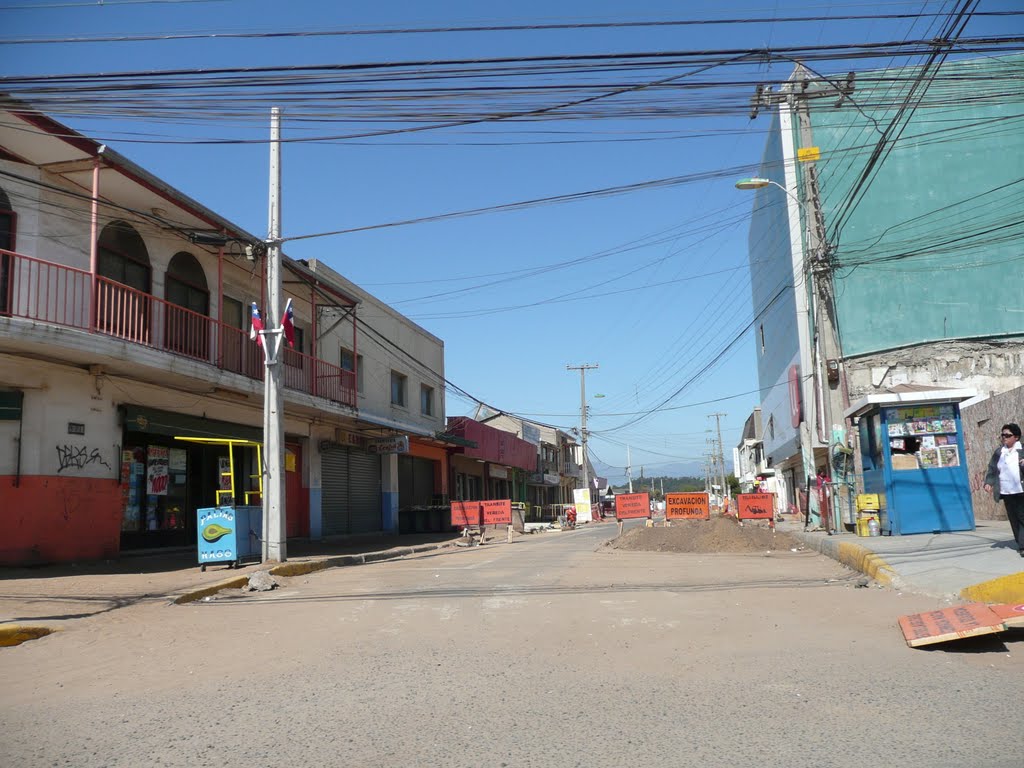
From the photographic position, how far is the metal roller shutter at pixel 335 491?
2302cm

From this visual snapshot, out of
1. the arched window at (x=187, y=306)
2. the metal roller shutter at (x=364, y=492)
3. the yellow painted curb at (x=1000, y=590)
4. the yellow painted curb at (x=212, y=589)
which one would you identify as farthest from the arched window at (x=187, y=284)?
the yellow painted curb at (x=1000, y=590)

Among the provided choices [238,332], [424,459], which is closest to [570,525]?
[424,459]

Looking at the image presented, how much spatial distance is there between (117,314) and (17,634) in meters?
7.71

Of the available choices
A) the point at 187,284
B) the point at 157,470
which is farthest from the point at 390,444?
the point at 157,470

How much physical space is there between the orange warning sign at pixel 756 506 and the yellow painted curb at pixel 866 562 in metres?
9.57

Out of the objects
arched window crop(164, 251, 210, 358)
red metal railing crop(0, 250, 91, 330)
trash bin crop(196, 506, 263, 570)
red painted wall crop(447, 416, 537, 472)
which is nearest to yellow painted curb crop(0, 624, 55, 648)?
trash bin crop(196, 506, 263, 570)

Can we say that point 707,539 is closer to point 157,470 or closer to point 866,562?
point 866,562

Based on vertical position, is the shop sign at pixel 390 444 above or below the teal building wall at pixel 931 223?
below

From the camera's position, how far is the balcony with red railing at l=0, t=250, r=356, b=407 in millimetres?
12891

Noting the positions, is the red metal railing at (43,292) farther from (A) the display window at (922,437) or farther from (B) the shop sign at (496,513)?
(A) the display window at (922,437)

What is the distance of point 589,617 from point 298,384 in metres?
14.8

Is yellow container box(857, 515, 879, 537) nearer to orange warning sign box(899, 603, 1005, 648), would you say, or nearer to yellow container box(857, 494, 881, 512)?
yellow container box(857, 494, 881, 512)

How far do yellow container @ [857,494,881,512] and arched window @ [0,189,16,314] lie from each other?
14.8 m

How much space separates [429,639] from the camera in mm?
7039
